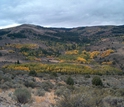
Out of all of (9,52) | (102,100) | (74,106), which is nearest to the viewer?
(74,106)

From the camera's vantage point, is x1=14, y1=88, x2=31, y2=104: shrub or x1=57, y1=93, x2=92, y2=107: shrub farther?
x1=14, y1=88, x2=31, y2=104: shrub

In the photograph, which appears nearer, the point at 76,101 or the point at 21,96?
the point at 76,101

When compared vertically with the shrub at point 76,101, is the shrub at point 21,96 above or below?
below

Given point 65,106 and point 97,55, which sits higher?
point 65,106

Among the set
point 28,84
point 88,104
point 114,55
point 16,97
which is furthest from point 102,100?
point 114,55

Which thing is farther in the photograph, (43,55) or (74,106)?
(43,55)

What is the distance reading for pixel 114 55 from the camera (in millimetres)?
119375

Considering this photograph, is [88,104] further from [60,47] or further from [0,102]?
[60,47]

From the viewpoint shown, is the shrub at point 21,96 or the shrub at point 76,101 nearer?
the shrub at point 76,101

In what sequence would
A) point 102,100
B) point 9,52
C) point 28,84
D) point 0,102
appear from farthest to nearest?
point 9,52 → point 28,84 → point 102,100 → point 0,102

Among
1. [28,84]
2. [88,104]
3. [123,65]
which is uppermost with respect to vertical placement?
[88,104]

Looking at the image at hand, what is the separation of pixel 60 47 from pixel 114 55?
6092 centimetres

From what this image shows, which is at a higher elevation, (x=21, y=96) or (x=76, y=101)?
(x=76, y=101)

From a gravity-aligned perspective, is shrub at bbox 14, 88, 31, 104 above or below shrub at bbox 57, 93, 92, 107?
below
